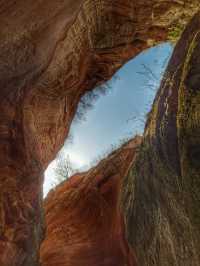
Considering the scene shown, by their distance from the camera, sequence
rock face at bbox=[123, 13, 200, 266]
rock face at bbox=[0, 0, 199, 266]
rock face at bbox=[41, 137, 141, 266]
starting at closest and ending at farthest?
1. rock face at bbox=[123, 13, 200, 266]
2. rock face at bbox=[0, 0, 199, 266]
3. rock face at bbox=[41, 137, 141, 266]

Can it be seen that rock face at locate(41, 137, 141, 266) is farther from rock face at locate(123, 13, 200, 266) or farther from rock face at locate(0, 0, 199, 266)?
rock face at locate(123, 13, 200, 266)

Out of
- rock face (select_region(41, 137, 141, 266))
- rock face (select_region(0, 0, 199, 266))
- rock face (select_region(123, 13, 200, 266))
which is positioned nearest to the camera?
rock face (select_region(123, 13, 200, 266))

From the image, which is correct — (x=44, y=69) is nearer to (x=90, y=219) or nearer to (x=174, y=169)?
(x=174, y=169)

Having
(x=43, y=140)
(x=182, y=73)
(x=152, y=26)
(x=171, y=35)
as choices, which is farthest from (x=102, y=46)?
(x=182, y=73)

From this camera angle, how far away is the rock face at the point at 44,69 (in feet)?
19.5

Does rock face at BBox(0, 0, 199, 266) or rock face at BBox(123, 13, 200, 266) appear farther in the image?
rock face at BBox(0, 0, 199, 266)

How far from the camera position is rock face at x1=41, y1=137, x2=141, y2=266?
10.9m

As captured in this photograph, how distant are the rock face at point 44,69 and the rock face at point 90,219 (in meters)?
3.48

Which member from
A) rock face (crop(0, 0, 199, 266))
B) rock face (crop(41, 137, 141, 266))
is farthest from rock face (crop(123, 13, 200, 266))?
rock face (crop(41, 137, 141, 266))

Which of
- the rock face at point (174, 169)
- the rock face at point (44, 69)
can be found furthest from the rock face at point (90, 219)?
the rock face at point (174, 169)

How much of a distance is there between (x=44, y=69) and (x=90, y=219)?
7.37m

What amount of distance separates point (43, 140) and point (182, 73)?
506cm

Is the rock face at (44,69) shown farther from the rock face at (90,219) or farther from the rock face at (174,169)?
the rock face at (90,219)

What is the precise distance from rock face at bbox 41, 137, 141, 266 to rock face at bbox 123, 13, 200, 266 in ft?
11.8
